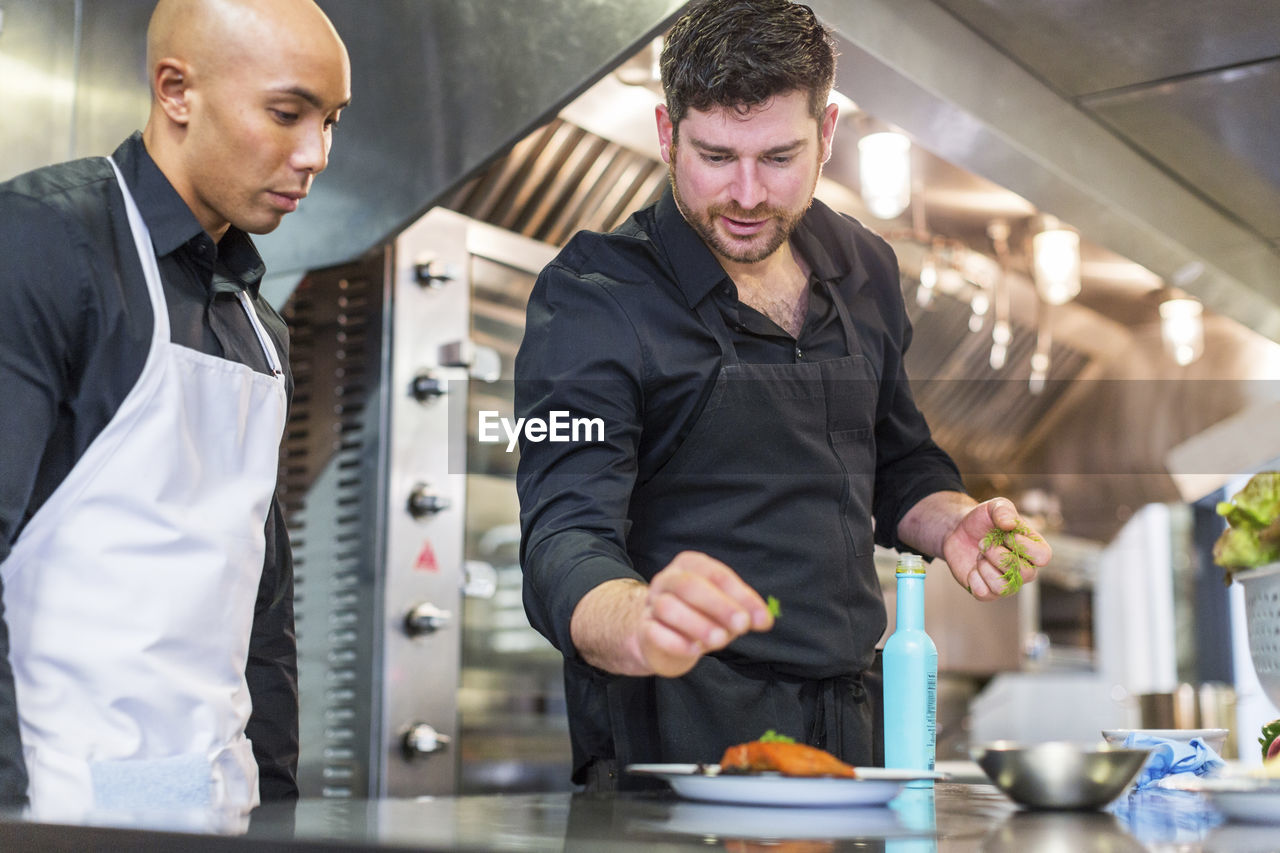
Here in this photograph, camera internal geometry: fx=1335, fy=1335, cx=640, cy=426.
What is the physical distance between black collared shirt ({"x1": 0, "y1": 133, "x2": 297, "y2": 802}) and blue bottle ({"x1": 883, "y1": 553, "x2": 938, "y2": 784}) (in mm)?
857

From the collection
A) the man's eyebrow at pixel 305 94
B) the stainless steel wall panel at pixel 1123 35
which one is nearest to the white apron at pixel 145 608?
the man's eyebrow at pixel 305 94

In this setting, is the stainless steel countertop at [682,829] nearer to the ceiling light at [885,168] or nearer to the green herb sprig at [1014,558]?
the green herb sprig at [1014,558]

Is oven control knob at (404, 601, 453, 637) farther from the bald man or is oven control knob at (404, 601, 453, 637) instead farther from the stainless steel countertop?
the stainless steel countertop

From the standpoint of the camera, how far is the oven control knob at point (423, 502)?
2.85 m

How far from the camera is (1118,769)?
1047mm

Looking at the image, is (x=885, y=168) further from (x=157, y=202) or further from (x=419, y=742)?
(x=157, y=202)

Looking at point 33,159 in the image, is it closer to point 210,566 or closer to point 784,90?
point 210,566

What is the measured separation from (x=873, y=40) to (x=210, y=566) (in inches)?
58.1

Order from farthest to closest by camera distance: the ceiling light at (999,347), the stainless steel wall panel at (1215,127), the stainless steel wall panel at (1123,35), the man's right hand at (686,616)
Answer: the ceiling light at (999,347), the stainless steel wall panel at (1215,127), the stainless steel wall panel at (1123,35), the man's right hand at (686,616)

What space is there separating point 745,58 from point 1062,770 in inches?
37.0

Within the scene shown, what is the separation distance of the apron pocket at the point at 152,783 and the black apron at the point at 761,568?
441mm

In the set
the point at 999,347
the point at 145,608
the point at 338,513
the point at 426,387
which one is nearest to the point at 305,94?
the point at 145,608

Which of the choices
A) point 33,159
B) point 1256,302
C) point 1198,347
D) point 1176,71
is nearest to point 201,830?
point 33,159

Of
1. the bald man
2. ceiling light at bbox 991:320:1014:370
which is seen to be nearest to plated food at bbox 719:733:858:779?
the bald man
